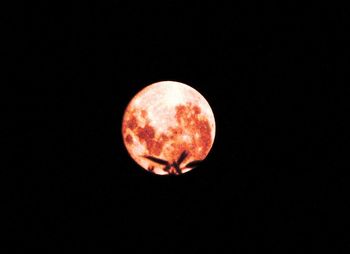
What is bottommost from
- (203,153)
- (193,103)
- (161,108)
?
(203,153)

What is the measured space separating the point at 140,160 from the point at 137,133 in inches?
12.8

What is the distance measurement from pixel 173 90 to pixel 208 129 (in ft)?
1.95

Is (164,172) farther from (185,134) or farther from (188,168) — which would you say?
(185,134)

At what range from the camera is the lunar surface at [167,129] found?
241 cm

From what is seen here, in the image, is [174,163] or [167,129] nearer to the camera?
[167,129]

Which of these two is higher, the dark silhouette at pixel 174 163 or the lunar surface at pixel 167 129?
the lunar surface at pixel 167 129

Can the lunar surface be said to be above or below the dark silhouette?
above

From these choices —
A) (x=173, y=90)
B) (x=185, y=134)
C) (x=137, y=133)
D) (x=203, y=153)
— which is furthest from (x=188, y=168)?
(x=173, y=90)

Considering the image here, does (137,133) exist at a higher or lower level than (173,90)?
lower

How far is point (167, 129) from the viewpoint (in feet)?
7.83

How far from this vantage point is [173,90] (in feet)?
8.43

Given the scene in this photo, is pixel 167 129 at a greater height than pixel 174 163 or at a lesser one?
greater

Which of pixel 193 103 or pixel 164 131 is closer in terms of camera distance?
pixel 164 131

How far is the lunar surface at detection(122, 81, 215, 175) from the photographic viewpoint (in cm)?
241
